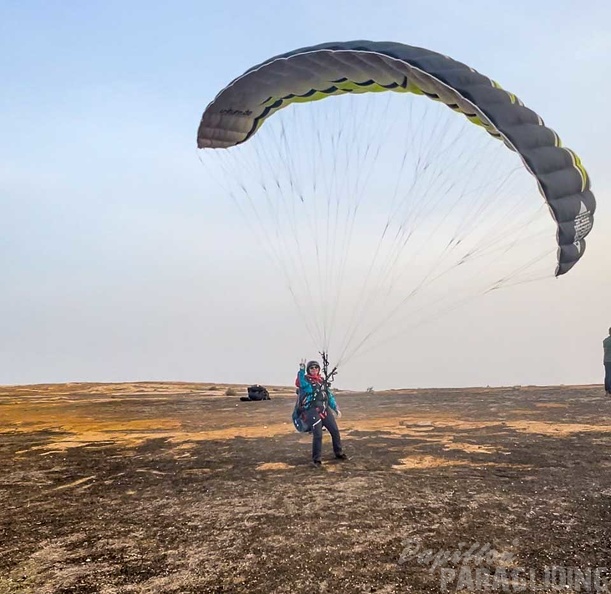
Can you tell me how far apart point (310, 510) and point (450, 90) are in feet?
26.9

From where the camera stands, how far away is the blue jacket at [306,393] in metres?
10.0

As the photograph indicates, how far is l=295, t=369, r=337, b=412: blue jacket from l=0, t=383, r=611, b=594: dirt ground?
3.80ft

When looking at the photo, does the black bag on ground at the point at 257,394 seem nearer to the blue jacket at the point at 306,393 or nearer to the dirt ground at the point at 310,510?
the dirt ground at the point at 310,510

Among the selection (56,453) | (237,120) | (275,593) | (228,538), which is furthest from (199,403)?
(275,593)

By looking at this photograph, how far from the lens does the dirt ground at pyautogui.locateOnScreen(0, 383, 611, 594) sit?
4.93m

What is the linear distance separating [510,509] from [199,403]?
17.9 meters

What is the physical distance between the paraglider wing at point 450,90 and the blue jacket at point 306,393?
233 inches

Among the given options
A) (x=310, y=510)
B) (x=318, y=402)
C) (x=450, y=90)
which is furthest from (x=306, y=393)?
(x=450, y=90)

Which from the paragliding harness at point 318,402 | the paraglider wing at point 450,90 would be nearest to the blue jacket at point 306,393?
the paragliding harness at point 318,402

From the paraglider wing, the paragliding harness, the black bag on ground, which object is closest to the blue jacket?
the paragliding harness

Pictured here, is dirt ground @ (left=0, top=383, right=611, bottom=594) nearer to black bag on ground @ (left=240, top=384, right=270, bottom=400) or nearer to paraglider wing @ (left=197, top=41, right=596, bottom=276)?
paraglider wing @ (left=197, top=41, right=596, bottom=276)

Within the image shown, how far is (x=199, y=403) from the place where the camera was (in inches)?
888

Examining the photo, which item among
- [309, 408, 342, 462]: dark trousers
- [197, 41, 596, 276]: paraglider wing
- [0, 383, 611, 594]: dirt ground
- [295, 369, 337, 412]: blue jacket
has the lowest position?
[0, 383, 611, 594]: dirt ground

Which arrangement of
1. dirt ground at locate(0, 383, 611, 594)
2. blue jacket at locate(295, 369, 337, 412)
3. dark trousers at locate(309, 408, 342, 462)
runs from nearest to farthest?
dirt ground at locate(0, 383, 611, 594) < dark trousers at locate(309, 408, 342, 462) < blue jacket at locate(295, 369, 337, 412)
